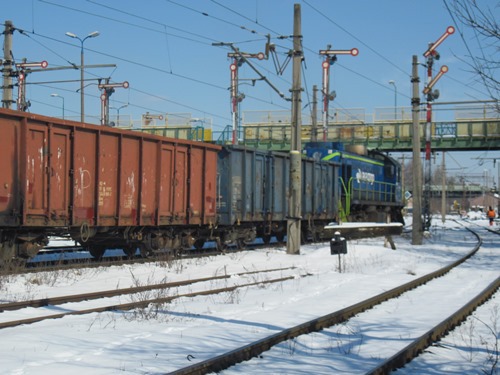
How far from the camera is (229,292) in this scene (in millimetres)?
11836

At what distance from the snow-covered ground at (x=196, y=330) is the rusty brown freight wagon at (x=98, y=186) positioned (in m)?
1.33

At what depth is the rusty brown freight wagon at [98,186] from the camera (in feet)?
43.9

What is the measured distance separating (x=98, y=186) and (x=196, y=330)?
7752mm

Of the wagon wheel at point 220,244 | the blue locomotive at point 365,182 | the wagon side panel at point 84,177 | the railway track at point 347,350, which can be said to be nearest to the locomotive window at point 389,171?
the blue locomotive at point 365,182

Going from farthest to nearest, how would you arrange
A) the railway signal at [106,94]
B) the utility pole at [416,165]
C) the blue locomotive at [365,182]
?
the railway signal at [106,94] → the blue locomotive at [365,182] → the utility pole at [416,165]

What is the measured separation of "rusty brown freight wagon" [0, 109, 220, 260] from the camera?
13.4 metres

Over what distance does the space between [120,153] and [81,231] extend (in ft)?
7.04

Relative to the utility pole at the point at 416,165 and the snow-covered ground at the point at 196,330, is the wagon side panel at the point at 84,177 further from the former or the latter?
the utility pole at the point at 416,165

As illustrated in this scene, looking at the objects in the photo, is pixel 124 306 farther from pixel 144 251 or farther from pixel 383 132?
pixel 383 132

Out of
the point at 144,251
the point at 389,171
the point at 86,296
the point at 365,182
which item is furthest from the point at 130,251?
the point at 389,171

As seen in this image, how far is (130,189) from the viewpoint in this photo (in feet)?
53.8

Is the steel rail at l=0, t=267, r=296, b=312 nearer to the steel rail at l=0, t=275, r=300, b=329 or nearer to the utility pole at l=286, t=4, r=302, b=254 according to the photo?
the steel rail at l=0, t=275, r=300, b=329

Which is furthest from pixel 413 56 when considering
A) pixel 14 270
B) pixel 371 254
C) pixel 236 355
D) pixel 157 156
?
pixel 236 355

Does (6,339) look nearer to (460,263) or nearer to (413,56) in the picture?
(460,263)
